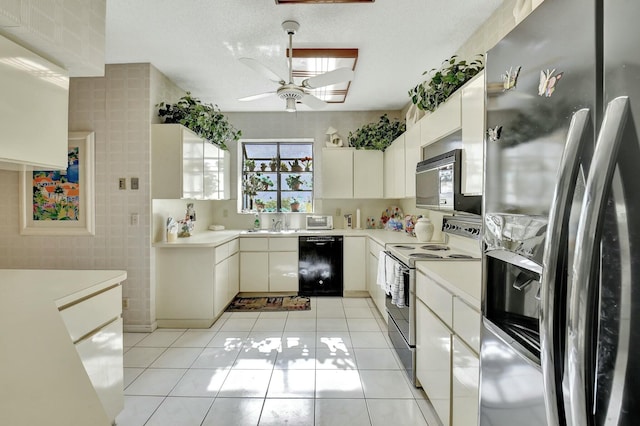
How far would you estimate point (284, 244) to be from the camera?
434 cm

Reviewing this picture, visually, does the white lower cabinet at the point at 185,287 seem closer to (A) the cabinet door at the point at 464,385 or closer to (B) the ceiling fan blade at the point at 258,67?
(B) the ceiling fan blade at the point at 258,67

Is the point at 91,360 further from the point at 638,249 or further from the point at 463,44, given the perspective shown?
the point at 463,44

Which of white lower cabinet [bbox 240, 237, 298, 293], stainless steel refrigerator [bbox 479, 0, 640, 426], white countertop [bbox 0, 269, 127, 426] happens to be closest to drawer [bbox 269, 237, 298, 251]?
white lower cabinet [bbox 240, 237, 298, 293]

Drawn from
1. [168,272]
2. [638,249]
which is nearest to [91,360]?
[168,272]

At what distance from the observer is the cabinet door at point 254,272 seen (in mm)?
4316

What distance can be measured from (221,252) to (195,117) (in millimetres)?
1543

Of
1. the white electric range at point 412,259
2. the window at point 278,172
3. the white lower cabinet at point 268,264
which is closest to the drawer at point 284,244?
the white lower cabinet at point 268,264

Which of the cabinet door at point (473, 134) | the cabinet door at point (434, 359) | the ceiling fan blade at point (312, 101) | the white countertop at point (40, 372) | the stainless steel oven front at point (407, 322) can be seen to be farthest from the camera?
the ceiling fan blade at point (312, 101)

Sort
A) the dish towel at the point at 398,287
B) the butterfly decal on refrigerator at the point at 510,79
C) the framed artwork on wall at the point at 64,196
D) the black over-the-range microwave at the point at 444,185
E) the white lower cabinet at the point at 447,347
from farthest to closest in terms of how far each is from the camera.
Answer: the framed artwork on wall at the point at 64,196 < the dish towel at the point at 398,287 < the black over-the-range microwave at the point at 444,185 < the white lower cabinet at the point at 447,347 < the butterfly decal on refrigerator at the point at 510,79

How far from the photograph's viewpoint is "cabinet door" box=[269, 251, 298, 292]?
4336 mm

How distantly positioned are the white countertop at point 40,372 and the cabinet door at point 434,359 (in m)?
1.54

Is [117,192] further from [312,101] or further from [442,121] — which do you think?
[442,121]

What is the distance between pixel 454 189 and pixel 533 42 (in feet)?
4.90

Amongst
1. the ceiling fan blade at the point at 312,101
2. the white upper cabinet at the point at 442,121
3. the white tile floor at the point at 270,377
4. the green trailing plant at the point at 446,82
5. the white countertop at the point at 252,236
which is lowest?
the white tile floor at the point at 270,377
